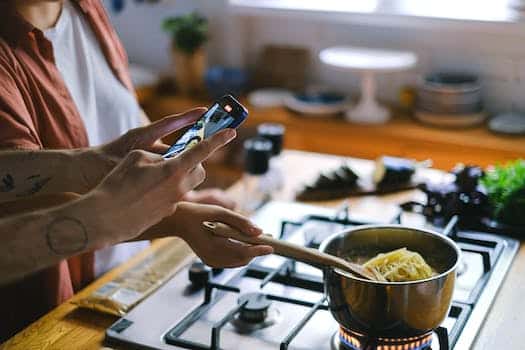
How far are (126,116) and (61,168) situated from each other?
1.44ft

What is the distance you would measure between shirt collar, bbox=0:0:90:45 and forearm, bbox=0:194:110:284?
0.51 metres

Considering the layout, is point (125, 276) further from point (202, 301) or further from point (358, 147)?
point (358, 147)

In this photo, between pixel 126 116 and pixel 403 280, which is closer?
pixel 403 280

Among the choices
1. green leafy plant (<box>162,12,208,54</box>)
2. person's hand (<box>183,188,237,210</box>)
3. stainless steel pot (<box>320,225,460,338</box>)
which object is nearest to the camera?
stainless steel pot (<box>320,225,460,338</box>)

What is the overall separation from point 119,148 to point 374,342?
480 mm

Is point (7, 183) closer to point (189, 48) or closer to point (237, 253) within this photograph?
Result: point (237, 253)

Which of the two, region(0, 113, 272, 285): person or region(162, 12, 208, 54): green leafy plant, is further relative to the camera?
region(162, 12, 208, 54): green leafy plant

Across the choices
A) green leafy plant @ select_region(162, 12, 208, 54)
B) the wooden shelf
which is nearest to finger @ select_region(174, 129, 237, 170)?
the wooden shelf

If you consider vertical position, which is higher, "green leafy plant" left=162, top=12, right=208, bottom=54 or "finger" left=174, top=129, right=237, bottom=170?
"finger" left=174, top=129, right=237, bottom=170

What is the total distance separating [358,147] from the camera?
8.68ft

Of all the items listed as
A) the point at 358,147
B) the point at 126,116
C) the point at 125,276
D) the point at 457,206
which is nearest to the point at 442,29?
the point at 358,147

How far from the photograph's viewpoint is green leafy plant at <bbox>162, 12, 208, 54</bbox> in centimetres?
295

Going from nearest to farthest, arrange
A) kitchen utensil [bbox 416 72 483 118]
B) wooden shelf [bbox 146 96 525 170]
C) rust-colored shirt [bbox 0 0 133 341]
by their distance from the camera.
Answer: rust-colored shirt [bbox 0 0 133 341] < wooden shelf [bbox 146 96 525 170] < kitchen utensil [bbox 416 72 483 118]

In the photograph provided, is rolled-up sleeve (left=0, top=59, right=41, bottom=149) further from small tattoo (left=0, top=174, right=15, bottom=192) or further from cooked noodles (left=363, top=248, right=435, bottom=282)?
cooked noodles (left=363, top=248, right=435, bottom=282)
